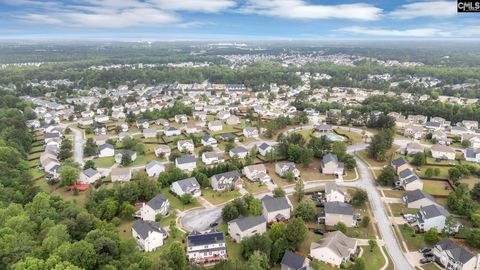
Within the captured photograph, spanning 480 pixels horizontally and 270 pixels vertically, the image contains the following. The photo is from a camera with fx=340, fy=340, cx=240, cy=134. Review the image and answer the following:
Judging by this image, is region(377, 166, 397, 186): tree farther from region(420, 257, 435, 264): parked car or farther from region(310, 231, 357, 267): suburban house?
region(310, 231, 357, 267): suburban house

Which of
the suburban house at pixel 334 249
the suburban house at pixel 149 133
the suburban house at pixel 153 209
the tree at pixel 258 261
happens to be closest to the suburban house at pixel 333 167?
the suburban house at pixel 334 249

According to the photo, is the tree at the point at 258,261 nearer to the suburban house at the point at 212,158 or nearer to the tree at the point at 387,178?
the tree at the point at 387,178

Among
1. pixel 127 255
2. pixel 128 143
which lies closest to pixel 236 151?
pixel 128 143

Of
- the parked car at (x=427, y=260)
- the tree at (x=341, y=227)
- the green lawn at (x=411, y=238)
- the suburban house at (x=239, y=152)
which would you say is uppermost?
the suburban house at (x=239, y=152)

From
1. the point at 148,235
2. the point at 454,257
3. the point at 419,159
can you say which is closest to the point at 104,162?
the point at 148,235

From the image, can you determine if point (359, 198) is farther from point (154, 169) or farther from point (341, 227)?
point (154, 169)

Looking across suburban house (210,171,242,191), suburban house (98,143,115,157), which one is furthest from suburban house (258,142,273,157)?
suburban house (98,143,115,157)

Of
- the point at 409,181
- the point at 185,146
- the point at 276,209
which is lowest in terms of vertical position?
the point at 276,209
